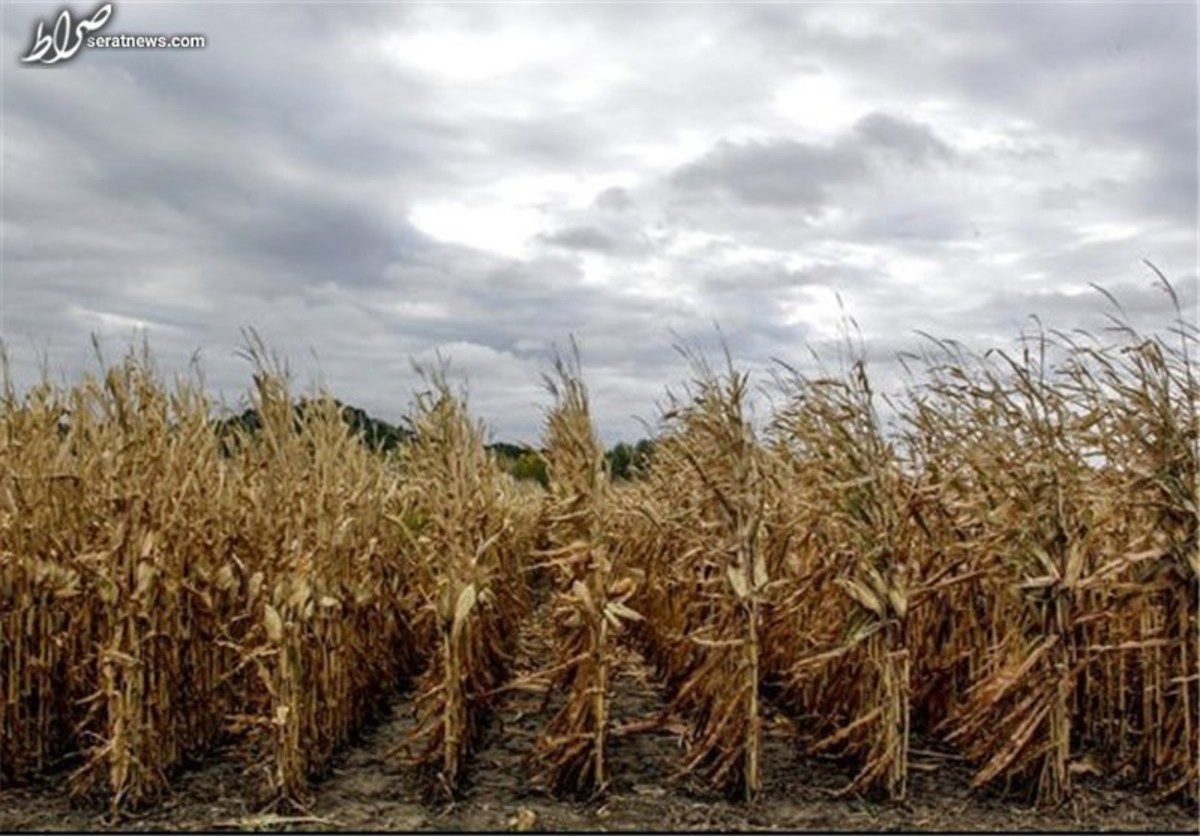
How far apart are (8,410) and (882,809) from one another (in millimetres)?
6408

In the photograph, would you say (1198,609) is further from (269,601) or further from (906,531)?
(269,601)

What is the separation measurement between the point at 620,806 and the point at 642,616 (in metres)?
1.20

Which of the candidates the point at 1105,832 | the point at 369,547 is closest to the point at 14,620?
the point at 369,547

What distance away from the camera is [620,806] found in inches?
263

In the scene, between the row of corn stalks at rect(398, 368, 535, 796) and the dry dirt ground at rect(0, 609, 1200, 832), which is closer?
the dry dirt ground at rect(0, 609, 1200, 832)

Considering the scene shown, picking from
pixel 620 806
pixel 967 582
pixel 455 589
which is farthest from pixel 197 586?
pixel 967 582

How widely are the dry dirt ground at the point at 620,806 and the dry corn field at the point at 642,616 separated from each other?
0.03 m

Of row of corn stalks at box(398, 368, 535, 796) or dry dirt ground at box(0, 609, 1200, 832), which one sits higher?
row of corn stalks at box(398, 368, 535, 796)

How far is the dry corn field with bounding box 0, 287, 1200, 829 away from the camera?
673 cm

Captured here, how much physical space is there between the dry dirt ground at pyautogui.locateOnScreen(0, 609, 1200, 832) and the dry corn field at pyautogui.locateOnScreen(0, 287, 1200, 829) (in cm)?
3

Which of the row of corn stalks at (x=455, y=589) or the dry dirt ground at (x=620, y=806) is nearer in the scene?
the dry dirt ground at (x=620, y=806)

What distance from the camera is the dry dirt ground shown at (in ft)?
21.1

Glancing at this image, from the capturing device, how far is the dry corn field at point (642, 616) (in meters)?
6.73

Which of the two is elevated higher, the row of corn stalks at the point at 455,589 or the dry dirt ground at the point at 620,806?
the row of corn stalks at the point at 455,589
